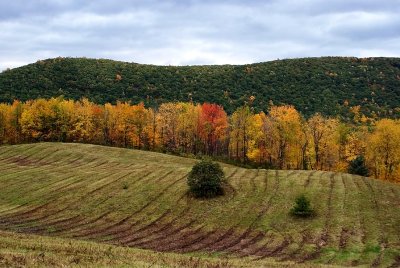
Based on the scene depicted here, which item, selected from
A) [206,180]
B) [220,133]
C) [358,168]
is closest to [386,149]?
[358,168]

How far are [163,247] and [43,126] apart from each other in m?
89.2

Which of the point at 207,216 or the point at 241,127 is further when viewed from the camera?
the point at 241,127

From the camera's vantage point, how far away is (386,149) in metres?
87.1

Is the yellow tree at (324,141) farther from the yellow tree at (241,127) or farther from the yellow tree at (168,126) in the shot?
the yellow tree at (168,126)

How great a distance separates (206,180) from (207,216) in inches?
263

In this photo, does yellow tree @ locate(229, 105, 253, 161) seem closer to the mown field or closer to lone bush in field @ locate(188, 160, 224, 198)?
the mown field

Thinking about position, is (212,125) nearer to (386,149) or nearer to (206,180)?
(386,149)

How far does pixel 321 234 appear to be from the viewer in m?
41.3

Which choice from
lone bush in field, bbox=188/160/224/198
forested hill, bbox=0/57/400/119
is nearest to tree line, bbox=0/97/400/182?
lone bush in field, bbox=188/160/224/198

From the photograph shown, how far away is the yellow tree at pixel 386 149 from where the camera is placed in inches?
3388

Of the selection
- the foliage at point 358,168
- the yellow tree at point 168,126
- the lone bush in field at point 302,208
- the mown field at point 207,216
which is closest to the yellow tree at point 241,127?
the yellow tree at point 168,126

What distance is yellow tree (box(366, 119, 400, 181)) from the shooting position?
282 ft

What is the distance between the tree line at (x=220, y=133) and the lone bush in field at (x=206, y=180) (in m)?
44.3

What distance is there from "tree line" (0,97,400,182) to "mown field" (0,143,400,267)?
3330 cm
